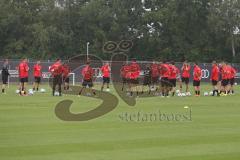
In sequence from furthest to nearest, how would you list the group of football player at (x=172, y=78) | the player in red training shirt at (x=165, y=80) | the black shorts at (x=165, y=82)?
the group of football player at (x=172, y=78) → the black shorts at (x=165, y=82) → the player in red training shirt at (x=165, y=80)

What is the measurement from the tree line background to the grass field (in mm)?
61107

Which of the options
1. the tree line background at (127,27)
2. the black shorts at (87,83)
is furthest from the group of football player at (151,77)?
the tree line background at (127,27)

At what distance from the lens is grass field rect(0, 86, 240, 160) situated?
43.8ft

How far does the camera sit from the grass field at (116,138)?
43.8ft

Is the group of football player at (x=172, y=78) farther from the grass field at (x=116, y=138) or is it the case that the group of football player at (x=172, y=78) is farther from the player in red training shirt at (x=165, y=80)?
the grass field at (x=116, y=138)

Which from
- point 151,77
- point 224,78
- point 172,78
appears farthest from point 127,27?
point 172,78

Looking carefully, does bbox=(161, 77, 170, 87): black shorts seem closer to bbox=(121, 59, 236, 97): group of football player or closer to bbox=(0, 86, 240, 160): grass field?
bbox=(121, 59, 236, 97): group of football player

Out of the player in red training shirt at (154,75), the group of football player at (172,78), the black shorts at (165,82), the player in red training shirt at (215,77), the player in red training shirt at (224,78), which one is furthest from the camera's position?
the player in red training shirt at (154,75)

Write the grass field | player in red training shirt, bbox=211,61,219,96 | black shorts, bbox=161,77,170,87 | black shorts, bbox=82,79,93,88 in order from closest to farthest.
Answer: the grass field < black shorts, bbox=82,79,93,88 < black shorts, bbox=161,77,170,87 < player in red training shirt, bbox=211,61,219,96

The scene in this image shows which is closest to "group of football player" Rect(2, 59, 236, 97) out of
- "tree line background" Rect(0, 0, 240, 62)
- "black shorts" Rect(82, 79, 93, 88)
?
"black shorts" Rect(82, 79, 93, 88)

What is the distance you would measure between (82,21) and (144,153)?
74.4 metres

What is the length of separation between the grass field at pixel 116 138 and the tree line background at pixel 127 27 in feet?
200

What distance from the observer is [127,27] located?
87312 mm

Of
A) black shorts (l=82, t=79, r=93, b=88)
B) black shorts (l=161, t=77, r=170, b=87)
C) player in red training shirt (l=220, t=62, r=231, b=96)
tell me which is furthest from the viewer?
player in red training shirt (l=220, t=62, r=231, b=96)
